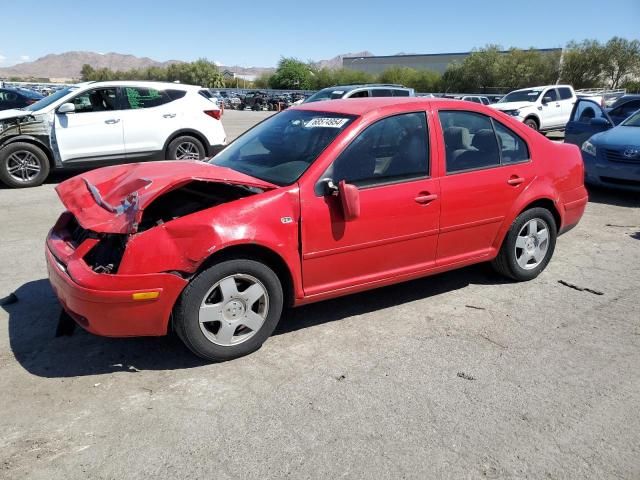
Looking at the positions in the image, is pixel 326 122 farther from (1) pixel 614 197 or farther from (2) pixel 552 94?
(2) pixel 552 94

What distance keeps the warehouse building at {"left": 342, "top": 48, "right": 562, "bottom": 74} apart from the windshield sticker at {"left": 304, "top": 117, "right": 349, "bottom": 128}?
77.1 metres

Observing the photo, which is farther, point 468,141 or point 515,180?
point 515,180

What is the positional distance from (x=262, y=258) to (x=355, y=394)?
1058 mm

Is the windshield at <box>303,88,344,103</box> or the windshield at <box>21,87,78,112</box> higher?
the windshield at <box>21,87,78,112</box>

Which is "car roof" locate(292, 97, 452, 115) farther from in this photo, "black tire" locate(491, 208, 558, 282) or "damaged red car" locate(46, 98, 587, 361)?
"black tire" locate(491, 208, 558, 282)

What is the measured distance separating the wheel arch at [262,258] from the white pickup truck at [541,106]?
15.0 m

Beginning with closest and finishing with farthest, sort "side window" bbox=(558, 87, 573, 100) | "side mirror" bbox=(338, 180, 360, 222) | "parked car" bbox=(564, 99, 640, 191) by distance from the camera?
1. "side mirror" bbox=(338, 180, 360, 222)
2. "parked car" bbox=(564, 99, 640, 191)
3. "side window" bbox=(558, 87, 573, 100)

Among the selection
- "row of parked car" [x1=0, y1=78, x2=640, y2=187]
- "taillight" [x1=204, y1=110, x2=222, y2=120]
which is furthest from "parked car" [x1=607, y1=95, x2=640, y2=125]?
"taillight" [x1=204, y1=110, x2=222, y2=120]

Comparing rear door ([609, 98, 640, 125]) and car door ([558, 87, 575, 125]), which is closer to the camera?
rear door ([609, 98, 640, 125])

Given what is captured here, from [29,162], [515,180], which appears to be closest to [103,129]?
[29,162]

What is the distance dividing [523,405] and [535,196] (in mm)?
2216

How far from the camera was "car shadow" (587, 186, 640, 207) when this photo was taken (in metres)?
8.44

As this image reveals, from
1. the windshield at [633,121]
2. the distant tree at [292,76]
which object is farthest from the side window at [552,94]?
the distant tree at [292,76]

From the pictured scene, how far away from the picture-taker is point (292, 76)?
9706 centimetres
